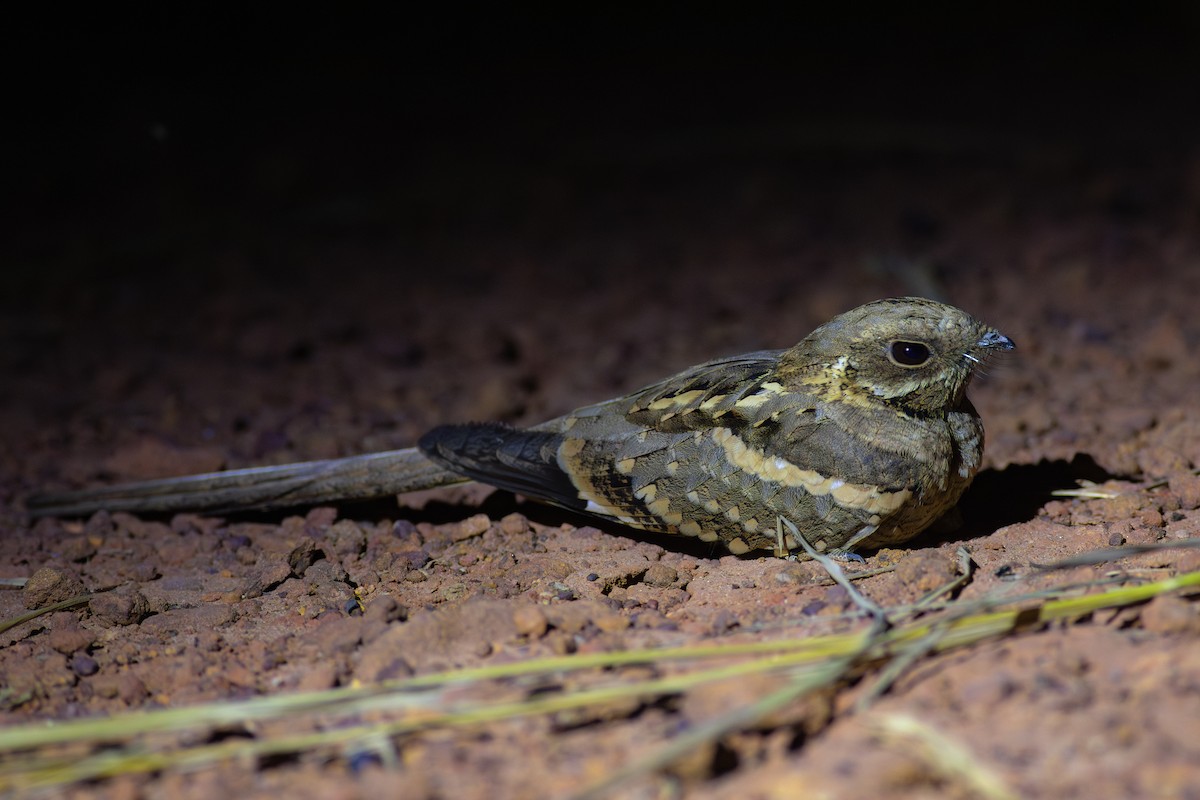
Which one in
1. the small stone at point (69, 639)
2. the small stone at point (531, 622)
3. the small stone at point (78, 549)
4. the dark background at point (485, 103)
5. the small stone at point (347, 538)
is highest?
the dark background at point (485, 103)

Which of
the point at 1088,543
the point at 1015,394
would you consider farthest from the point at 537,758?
the point at 1015,394

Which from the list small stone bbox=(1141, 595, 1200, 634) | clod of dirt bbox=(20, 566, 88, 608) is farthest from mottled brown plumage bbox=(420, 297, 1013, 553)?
clod of dirt bbox=(20, 566, 88, 608)

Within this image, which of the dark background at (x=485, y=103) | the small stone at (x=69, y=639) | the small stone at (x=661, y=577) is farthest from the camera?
the dark background at (x=485, y=103)

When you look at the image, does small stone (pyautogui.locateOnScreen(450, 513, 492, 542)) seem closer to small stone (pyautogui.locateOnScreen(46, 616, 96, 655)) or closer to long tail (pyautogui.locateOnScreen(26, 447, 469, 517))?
long tail (pyautogui.locateOnScreen(26, 447, 469, 517))

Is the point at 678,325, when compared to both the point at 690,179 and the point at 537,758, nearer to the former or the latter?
the point at 690,179

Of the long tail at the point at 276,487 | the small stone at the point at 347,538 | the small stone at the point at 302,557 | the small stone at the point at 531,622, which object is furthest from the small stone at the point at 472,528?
the small stone at the point at 531,622

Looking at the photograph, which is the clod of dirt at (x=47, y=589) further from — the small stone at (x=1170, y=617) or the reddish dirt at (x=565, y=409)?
the small stone at (x=1170, y=617)

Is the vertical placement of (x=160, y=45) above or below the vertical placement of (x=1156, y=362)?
above
